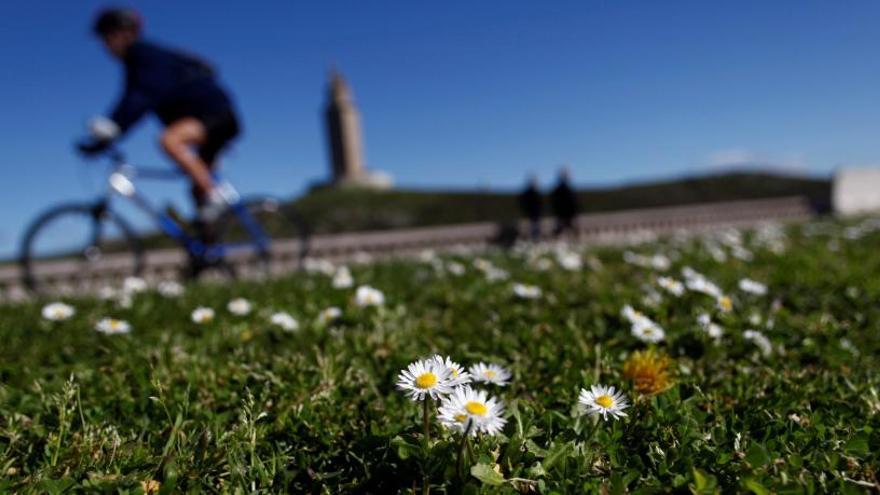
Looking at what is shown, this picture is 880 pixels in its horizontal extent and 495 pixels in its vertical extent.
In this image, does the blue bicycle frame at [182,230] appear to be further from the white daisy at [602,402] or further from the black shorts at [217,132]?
the white daisy at [602,402]

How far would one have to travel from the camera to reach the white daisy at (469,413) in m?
1.08

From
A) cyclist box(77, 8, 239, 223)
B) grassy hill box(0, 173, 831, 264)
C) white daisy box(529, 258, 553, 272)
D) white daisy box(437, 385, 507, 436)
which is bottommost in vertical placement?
grassy hill box(0, 173, 831, 264)

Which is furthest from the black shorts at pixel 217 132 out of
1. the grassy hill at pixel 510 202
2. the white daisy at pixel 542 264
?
the grassy hill at pixel 510 202

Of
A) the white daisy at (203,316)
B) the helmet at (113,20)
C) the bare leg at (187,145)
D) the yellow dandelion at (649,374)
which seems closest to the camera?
the yellow dandelion at (649,374)

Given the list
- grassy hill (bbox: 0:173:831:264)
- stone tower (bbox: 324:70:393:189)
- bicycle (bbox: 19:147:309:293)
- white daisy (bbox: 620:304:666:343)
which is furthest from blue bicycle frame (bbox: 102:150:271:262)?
stone tower (bbox: 324:70:393:189)

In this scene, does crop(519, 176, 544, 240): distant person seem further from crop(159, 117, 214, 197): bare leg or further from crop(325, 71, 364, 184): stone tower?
crop(325, 71, 364, 184): stone tower

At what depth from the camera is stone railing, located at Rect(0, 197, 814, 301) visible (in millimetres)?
5402

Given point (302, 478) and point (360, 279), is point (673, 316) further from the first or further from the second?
point (360, 279)

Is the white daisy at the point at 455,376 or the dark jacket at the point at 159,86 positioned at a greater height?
the dark jacket at the point at 159,86

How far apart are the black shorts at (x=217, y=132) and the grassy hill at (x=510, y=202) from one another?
2721cm

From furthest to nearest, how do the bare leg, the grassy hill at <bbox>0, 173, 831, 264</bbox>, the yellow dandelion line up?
the grassy hill at <bbox>0, 173, 831, 264</bbox>, the bare leg, the yellow dandelion

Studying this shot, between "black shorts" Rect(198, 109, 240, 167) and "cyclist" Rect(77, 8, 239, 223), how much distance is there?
1 cm

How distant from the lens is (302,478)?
4.39 ft

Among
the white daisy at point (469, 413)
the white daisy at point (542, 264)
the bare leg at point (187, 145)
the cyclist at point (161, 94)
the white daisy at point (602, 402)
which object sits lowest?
the white daisy at point (542, 264)
